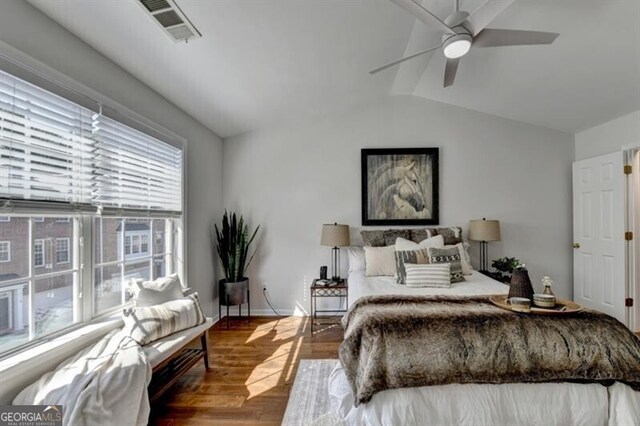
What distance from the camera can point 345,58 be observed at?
281 cm

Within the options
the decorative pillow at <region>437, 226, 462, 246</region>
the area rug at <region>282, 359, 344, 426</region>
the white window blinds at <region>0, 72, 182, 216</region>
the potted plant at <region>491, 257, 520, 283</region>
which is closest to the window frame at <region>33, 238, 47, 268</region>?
the white window blinds at <region>0, 72, 182, 216</region>

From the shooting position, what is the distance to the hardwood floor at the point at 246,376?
6.50ft

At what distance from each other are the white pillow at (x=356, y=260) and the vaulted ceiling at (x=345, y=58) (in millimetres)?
2020

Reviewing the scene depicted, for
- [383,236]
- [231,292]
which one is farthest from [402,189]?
[231,292]

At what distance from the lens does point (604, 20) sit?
7.11ft

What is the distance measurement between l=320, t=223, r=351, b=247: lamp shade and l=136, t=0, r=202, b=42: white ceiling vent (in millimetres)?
2399

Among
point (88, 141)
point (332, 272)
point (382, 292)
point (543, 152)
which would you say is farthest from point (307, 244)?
point (543, 152)

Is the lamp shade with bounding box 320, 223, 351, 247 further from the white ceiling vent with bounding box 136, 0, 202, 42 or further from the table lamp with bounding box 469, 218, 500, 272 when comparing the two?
the white ceiling vent with bounding box 136, 0, 202, 42

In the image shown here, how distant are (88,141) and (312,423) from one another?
245cm

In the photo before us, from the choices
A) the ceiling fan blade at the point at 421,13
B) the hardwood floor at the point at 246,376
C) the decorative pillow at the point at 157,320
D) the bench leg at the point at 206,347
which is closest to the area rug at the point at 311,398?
the hardwood floor at the point at 246,376

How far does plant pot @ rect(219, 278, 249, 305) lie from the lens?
356 cm

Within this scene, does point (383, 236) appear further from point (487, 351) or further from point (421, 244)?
point (487, 351)

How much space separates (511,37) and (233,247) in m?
3.45

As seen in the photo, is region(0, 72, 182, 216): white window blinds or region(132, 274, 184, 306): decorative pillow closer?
region(0, 72, 182, 216): white window blinds
